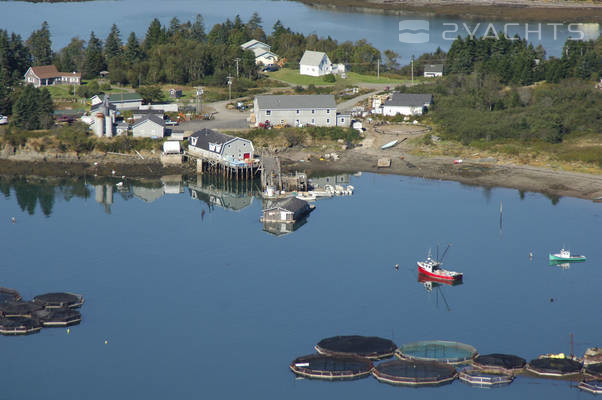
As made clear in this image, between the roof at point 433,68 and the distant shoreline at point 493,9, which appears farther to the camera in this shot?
Result: the distant shoreline at point 493,9

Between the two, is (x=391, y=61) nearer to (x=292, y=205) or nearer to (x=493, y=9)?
(x=292, y=205)

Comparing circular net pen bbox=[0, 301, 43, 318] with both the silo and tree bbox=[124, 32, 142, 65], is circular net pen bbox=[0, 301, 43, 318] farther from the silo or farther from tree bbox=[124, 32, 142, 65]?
tree bbox=[124, 32, 142, 65]

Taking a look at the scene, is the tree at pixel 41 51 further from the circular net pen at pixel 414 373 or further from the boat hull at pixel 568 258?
the circular net pen at pixel 414 373

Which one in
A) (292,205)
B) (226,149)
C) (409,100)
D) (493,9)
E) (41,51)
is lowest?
(292,205)

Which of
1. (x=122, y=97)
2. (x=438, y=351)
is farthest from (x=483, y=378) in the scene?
(x=122, y=97)

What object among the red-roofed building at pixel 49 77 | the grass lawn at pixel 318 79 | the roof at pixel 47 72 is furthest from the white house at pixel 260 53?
the roof at pixel 47 72

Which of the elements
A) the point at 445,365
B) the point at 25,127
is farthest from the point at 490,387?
the point at 25,127

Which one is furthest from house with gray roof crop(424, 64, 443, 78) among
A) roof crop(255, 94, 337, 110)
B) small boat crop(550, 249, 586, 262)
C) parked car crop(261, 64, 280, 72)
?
small boat crop(550, 249, 586, 262)
